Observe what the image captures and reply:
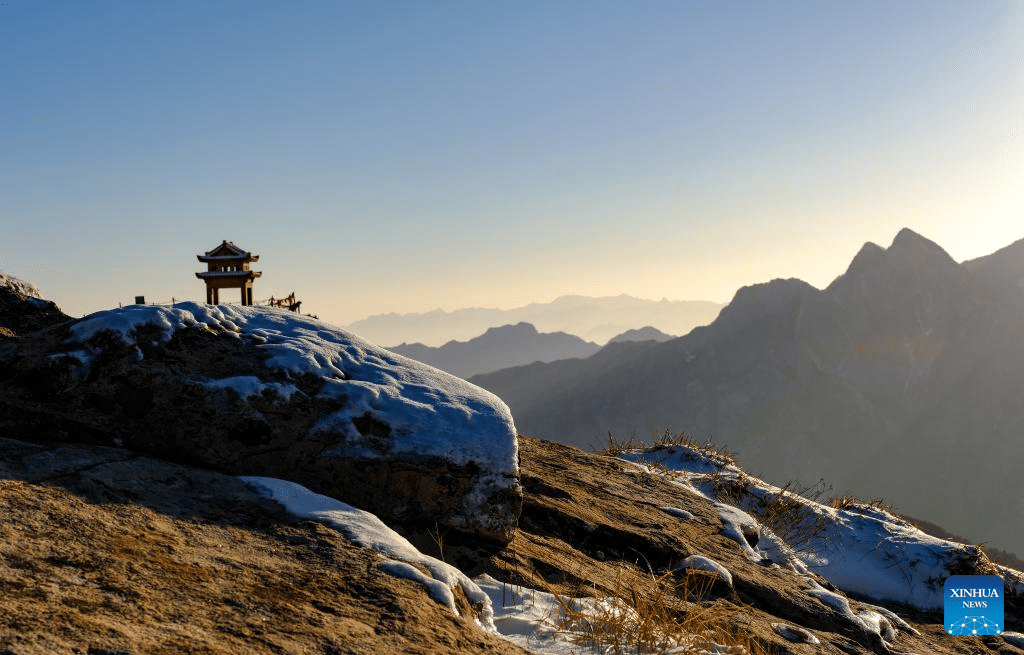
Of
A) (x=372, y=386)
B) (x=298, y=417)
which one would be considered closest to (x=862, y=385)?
(x=372, y=386)

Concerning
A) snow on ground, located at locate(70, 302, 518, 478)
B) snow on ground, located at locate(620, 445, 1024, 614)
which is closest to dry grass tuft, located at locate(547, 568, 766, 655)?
snow on ground, located at locate(70, 302, 518, 478)

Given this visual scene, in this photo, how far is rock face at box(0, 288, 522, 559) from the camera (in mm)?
5109

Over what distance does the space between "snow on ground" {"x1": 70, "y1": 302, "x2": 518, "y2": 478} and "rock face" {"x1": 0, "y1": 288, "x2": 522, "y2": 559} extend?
0.01m

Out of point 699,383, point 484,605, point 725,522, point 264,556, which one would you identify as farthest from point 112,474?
point 699,383

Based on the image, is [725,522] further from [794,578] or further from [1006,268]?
[1006,268]

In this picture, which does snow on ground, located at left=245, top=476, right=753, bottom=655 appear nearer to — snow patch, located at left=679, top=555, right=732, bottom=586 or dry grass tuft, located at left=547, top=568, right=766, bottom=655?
dry grass tuft, located at left=547, top=568, right=766, bottom=655

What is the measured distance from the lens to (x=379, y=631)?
3383 millimetres

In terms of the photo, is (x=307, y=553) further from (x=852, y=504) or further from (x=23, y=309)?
(x=852, y=504)

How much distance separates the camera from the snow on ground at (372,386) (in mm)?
5438

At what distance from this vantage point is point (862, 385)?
146875mm

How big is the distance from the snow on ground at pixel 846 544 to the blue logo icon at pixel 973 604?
0.46 feet

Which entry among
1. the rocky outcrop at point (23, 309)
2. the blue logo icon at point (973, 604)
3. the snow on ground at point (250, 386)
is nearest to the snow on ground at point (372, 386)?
the snow on ground at point (250, 386)

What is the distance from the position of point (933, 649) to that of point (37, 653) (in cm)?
747

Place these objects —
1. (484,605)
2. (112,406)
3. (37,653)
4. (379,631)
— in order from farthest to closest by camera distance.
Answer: (112,406), (484,605), (379,631), (37,653)
